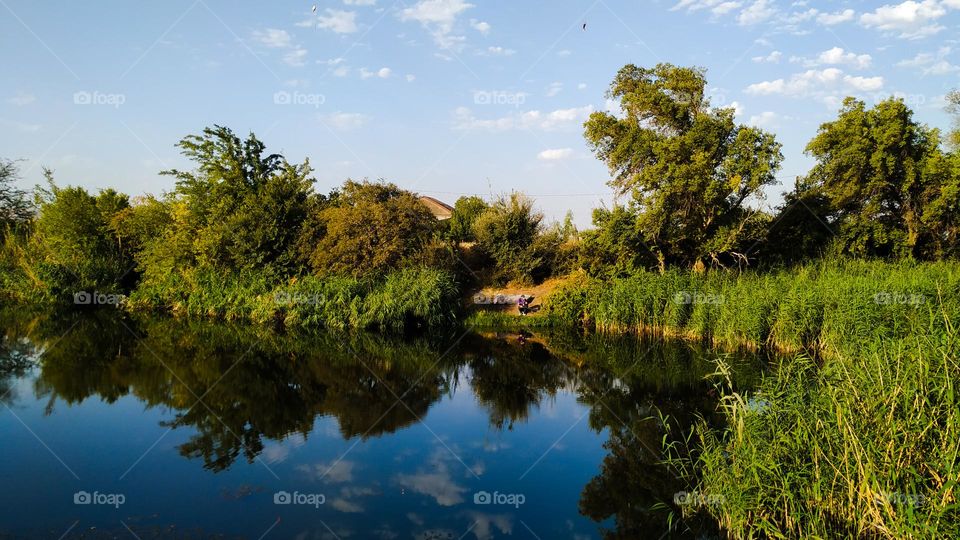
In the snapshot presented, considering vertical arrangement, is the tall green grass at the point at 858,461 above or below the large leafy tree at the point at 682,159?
below

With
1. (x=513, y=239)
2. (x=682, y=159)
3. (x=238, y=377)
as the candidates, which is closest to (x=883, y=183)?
(x=682, y=159)

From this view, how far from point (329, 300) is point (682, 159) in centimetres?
1471

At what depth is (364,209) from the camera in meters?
23.8

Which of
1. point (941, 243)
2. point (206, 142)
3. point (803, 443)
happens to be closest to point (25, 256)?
point (206, 142)

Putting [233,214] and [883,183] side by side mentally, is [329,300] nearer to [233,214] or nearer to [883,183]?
[233,214]

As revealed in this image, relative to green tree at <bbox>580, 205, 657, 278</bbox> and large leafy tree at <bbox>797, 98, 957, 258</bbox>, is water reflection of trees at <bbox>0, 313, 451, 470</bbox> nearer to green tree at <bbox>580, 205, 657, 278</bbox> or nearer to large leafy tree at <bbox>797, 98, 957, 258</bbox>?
green tree at <bbox>580, 205, 657, 278</bbox>

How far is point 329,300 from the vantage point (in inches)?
892
